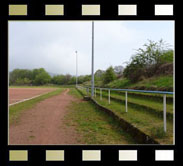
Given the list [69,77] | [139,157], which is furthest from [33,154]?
[69,77]

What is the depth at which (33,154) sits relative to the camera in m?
1.91

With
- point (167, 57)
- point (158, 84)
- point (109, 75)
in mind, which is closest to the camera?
point (158, 84)

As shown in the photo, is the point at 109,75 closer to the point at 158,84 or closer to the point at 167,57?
the point at 167,57

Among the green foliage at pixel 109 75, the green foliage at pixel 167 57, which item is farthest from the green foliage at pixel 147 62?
the green foliage at pixel 109 75

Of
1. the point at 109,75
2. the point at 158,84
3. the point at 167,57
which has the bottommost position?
the point at 158,84

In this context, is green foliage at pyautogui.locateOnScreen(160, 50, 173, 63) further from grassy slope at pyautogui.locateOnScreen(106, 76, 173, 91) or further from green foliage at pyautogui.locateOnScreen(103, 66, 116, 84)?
green foliage at pyautogui.locateOnScreen(103, 66, 116, 84)

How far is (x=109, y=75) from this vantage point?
20.2m

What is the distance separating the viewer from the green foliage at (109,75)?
19984mm

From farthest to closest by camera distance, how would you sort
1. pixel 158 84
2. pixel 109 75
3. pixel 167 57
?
pixel 109 75, pixel 167 57, pixel 158 84

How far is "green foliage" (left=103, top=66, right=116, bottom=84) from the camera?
65.6 feet

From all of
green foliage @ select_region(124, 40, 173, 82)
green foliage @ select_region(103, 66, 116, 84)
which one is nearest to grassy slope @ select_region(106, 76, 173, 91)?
green foliage @ select_region(124, 40, 173, 82)

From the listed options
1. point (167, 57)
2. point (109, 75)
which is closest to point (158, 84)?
point (167, 57)
